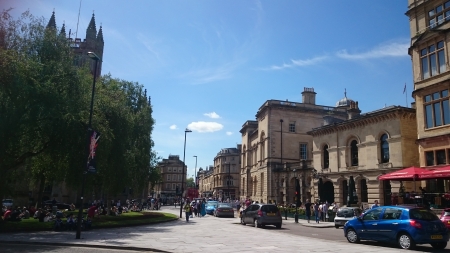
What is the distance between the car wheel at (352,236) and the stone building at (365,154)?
16942 millimetres

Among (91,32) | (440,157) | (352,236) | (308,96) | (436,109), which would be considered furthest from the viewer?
(91,32)

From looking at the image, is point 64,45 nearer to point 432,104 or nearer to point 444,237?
point 444,237

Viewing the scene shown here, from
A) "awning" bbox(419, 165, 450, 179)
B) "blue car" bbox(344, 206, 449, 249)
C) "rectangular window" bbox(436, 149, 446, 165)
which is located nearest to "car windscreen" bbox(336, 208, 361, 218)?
"awning" bbox(419, 165, 450, 179)

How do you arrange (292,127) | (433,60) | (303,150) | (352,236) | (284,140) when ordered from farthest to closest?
1. (303,150)
2. (292,127)
3. (284,140)
4. (433,60)
5. (352,236)

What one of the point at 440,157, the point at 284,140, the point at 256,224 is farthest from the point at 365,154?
the point at 284,140

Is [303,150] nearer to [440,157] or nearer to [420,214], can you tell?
[440,157]

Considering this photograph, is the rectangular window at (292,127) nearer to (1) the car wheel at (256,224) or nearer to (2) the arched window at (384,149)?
(2) the arched window at (384,149)

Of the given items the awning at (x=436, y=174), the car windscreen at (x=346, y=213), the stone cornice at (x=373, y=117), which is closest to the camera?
the awning at (x=436, y=174)

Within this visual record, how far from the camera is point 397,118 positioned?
32062 mm

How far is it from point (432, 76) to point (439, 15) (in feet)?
15.3

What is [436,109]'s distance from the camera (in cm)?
2595

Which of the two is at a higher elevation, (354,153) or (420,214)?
(354,153)

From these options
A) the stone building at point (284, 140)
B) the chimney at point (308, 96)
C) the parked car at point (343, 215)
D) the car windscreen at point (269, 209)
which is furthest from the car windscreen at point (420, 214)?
the chimney at point (308, 96)

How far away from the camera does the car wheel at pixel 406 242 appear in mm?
13016
